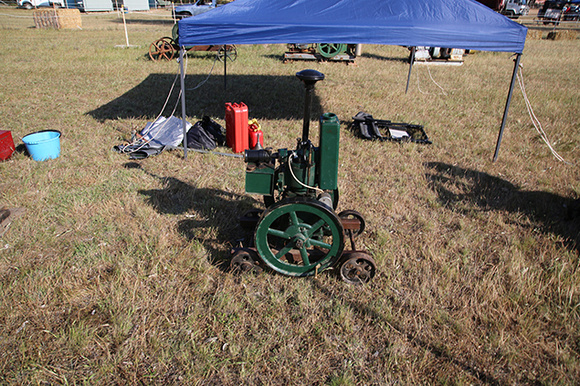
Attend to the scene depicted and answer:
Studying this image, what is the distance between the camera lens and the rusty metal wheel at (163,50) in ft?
40.7

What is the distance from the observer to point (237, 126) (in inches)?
218

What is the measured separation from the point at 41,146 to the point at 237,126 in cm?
268

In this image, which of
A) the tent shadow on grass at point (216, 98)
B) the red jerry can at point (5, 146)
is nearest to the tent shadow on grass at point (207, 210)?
the red jerry can at point (5, 146)

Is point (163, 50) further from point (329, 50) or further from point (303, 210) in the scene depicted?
point (303, 210)

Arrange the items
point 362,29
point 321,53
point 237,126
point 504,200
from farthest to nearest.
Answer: point 321,53
point 237,126
point 362,29
point 504,200

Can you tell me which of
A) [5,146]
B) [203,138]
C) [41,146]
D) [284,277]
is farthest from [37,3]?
[284,277]

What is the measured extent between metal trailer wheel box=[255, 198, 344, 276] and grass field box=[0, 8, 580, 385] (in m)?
0.19

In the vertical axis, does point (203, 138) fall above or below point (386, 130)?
above

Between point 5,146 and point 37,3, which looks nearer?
point 5,146

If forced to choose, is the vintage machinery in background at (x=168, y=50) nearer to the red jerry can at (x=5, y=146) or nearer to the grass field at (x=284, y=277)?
the grass field at (x=284, y=277)

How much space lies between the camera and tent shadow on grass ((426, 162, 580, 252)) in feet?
12.7

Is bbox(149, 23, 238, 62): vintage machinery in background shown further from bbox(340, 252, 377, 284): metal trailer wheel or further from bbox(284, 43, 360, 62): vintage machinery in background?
bbox(340, 252, 377, 284): metal trailer wheel

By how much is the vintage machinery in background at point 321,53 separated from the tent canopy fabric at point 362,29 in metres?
7.54

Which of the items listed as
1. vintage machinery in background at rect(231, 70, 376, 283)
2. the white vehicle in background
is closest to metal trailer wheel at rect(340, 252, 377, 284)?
vintage machinery in background at rect(231, 70, 376, 283)
